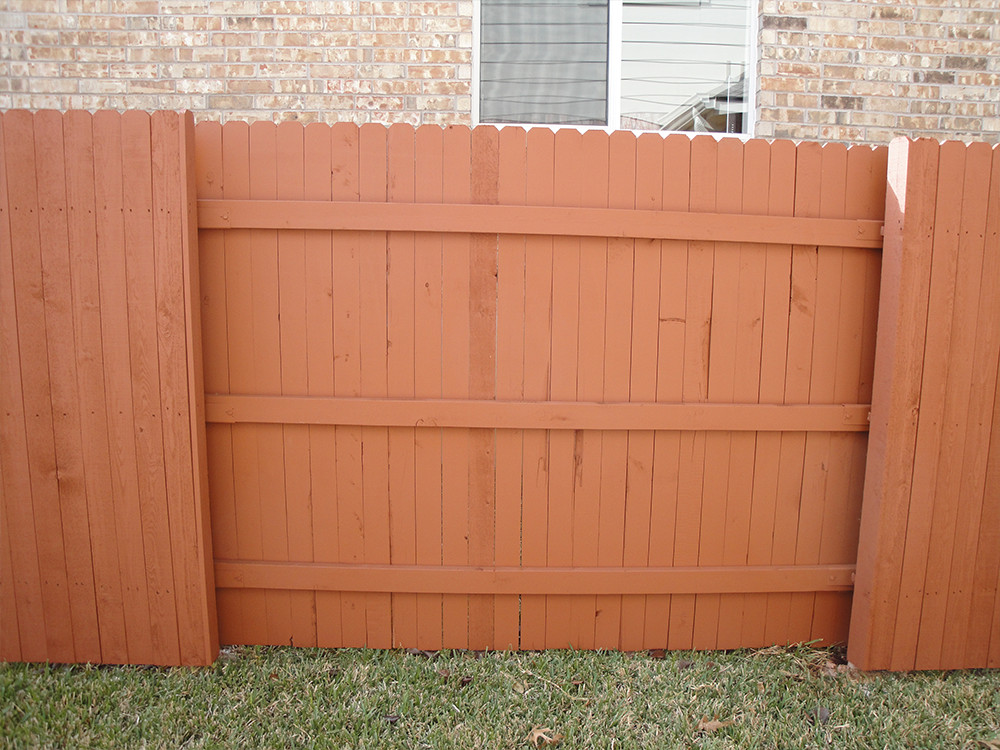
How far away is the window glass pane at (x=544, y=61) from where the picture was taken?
415 cm

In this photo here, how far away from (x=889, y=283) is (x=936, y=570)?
4.13 feet

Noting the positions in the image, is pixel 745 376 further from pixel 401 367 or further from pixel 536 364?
pixel 401 367

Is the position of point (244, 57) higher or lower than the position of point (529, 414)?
higher

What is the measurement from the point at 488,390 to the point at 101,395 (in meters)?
1.59

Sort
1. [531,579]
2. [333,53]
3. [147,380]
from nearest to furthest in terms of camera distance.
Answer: [147,380]
[531,579]
[333,53]

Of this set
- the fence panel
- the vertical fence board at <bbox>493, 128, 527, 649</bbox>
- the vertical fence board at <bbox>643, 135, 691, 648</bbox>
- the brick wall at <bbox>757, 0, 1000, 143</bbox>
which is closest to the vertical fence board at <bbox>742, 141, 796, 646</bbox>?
the vertical fence board at <bbox>643, 135, 691, 648</bbox>

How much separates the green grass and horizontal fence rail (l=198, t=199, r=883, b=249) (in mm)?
1846

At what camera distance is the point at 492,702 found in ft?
8.29

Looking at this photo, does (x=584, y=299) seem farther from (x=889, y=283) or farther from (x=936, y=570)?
(x=936, y=570)

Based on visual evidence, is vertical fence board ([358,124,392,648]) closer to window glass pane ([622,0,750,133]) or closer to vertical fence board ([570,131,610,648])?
vertical fence board ([570,131,610,648])

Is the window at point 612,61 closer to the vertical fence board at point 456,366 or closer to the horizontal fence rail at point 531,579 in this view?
the vertical fence board at point 456,366

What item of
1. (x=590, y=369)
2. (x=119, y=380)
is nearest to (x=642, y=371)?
(x=590, y=369)

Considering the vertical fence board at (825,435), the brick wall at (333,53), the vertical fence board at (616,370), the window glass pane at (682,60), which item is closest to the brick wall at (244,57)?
the brick wall at (333,53)

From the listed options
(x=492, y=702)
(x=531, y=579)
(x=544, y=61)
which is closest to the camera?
(x=492, y=702)
